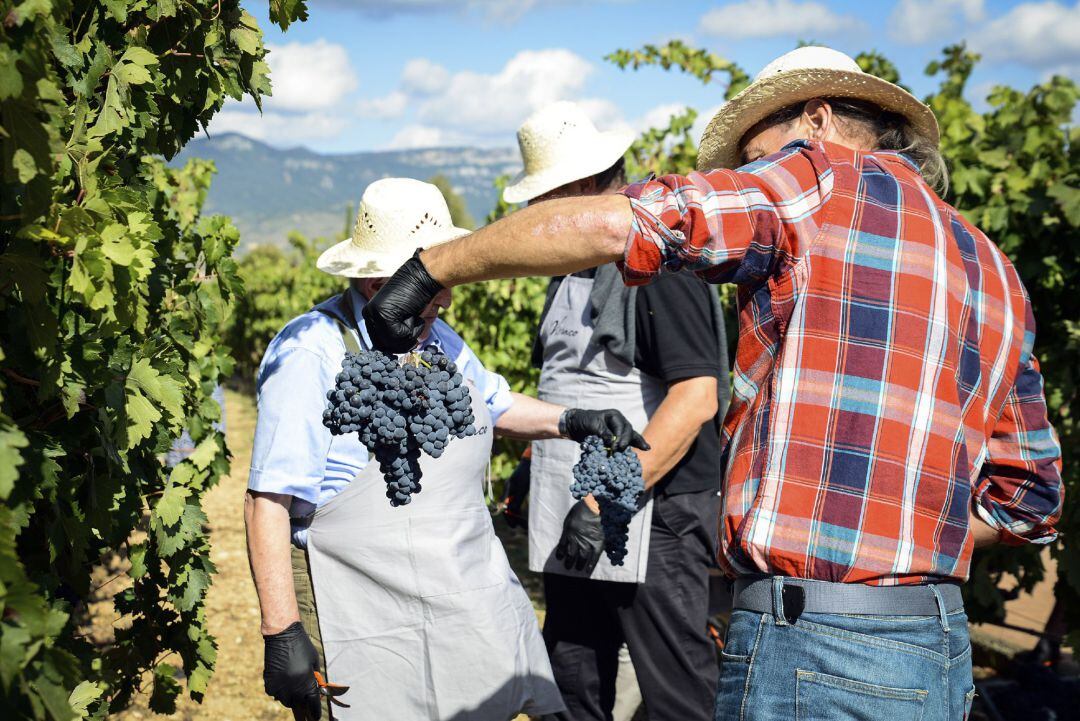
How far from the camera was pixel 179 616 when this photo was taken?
3160 millimetres

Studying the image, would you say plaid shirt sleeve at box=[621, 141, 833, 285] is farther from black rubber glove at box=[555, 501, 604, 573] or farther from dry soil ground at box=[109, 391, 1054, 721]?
dry soil ground at box=[109, 391, 1054, 721]

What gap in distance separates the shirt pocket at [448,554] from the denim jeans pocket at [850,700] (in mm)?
999

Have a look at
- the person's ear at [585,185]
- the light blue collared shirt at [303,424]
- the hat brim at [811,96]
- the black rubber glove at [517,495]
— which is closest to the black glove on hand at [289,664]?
the light blue collared shirt at [303,424]

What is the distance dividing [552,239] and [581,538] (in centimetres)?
158

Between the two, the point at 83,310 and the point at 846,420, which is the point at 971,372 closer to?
the point at 846,420

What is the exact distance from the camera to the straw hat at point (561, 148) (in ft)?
10.4

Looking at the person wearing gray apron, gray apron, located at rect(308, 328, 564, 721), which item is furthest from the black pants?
gray apron, located at rect(308, 328, 564, 721)

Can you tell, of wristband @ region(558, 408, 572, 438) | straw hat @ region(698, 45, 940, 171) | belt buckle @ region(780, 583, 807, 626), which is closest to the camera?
belt buckle @ region(780, 583, 807, 626)

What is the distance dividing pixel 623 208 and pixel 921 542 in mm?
818

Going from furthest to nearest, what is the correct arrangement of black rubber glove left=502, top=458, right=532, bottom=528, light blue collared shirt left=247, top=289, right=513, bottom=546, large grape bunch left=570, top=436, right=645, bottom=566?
black rubber glove left=502, top=458, right=532, bottom=528, large grape bunch left=570, top=436, right=645, bottom=566, light blue collared shirt left=247, top=289, right=513, bottom=546

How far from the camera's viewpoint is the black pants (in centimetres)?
303

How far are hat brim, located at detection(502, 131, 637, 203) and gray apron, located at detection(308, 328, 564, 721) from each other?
3.91 feet

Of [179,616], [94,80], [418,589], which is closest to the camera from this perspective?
[94,80]

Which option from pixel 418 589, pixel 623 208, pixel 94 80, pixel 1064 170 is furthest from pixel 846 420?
pixel 1064 170
